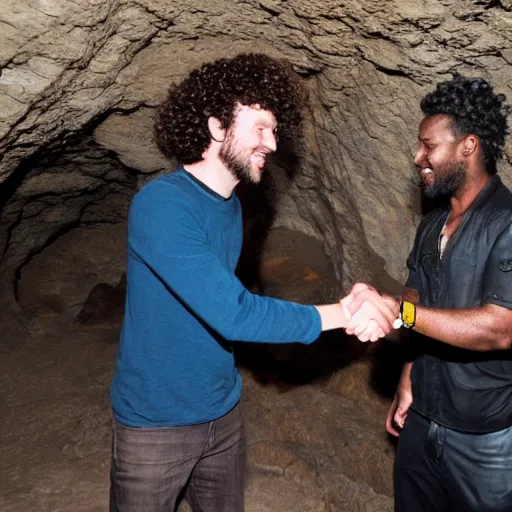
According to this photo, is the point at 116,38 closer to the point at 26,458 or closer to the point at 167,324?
the point at 167,324

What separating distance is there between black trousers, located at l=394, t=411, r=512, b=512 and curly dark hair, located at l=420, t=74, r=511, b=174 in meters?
1.09

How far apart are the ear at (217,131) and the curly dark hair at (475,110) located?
89cm

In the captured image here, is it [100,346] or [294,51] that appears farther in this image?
[100,346]

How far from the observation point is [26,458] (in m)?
4.04

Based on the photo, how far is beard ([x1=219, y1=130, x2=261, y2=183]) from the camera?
7.59 feet

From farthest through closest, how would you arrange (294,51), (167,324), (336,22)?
(294,51) < (336,22) < (167,324)

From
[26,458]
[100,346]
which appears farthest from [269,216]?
[26,458]

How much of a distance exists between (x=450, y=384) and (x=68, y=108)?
2.65 m

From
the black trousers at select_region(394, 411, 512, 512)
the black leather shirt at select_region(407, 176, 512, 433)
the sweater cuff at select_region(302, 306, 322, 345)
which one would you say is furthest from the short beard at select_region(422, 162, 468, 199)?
the black trousers at select_region(394, 411, 512, 512)

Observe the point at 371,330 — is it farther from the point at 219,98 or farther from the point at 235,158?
the point at 219,98

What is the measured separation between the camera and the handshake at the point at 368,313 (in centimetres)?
229

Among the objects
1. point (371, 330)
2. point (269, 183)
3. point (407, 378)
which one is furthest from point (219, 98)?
point (269, 183)

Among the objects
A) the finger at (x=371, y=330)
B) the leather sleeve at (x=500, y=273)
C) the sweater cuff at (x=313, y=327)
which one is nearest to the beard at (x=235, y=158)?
the sweater cuff at (x=313, y=327)

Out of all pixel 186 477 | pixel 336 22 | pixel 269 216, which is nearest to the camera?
pixel 186 477
